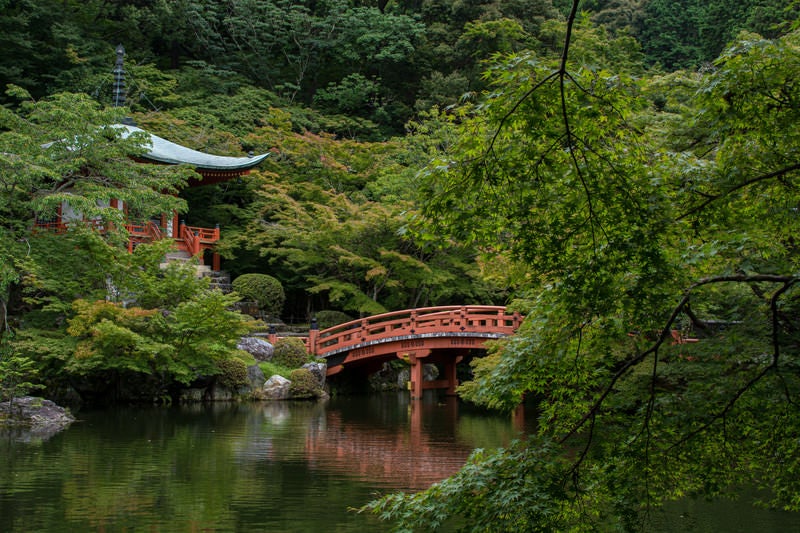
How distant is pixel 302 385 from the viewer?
1752 cm

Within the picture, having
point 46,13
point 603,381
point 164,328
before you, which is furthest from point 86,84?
point 603,381

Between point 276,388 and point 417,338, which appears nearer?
point 276,388

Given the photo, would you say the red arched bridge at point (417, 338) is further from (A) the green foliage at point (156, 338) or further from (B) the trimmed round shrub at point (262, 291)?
(A) the green foliage at point (156, 338)

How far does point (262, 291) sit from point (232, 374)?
407cm

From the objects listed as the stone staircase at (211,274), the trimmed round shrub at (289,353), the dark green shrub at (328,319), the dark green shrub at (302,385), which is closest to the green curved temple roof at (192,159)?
the stone staircase at (211,274)

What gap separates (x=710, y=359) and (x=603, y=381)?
0.64 meters

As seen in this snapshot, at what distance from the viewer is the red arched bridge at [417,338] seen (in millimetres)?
17062

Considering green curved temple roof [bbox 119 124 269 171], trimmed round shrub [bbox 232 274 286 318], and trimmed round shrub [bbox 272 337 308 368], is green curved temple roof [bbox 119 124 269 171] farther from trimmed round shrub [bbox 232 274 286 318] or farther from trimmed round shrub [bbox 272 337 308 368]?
trimmed round shrub [bbox 272 337 308 368]

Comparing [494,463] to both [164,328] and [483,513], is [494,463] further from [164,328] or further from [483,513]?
[164,328]

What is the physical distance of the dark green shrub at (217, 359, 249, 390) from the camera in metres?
16.7

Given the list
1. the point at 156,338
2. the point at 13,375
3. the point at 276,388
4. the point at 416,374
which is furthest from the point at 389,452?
the point at 416,374

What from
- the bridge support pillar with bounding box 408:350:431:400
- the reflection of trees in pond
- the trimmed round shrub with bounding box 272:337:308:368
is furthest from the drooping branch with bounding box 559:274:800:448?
the trimmed round shrub with bounding box 272:337:308:368

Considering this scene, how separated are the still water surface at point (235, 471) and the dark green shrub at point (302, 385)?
2.52 metres

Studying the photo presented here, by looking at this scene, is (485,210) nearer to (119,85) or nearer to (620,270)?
(620,270)
